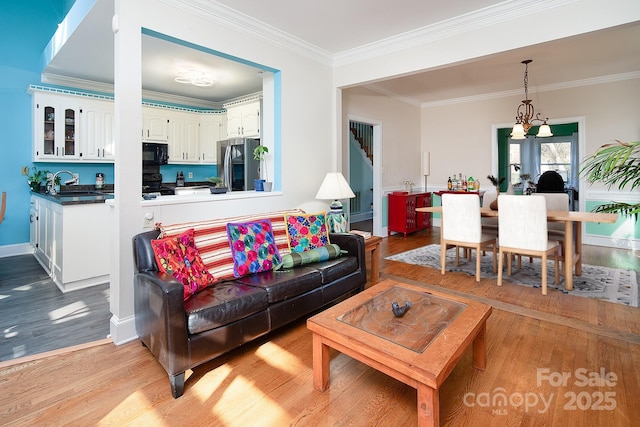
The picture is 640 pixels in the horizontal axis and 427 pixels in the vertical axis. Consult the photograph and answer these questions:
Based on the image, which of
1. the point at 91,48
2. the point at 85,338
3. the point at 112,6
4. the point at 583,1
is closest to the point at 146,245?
the point at 85,338

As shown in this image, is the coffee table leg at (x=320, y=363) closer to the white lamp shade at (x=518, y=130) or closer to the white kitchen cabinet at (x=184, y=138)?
the white lamp shade at (x=518, y=130)

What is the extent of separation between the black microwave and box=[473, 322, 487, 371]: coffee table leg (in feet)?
18.4

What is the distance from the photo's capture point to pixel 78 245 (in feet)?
11.7

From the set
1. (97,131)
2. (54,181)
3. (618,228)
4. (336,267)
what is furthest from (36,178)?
(618,228)

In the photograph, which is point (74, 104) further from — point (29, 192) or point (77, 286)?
point (77, 286)

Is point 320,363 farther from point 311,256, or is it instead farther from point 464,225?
point 464,225

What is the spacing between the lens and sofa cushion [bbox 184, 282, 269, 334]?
197 centimetres

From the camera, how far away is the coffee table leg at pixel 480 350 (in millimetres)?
2045

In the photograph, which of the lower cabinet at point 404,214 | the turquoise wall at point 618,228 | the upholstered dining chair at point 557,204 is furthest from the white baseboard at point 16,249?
the turquoise wall at point 618,228

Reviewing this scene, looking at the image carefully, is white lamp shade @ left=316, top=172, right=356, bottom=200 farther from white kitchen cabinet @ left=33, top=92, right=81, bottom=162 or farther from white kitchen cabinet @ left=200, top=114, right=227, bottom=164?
white kitchen cabinet @ left=33, top=92, right=81, bottom=162

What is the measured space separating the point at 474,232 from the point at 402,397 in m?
2.51

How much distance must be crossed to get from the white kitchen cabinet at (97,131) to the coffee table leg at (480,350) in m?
5.57

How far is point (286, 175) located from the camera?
3.87 meters

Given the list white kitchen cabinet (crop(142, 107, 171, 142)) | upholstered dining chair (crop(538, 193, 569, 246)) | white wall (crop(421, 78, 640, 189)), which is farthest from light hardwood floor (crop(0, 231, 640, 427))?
white wall (crop(421, 78, 640, 189))
